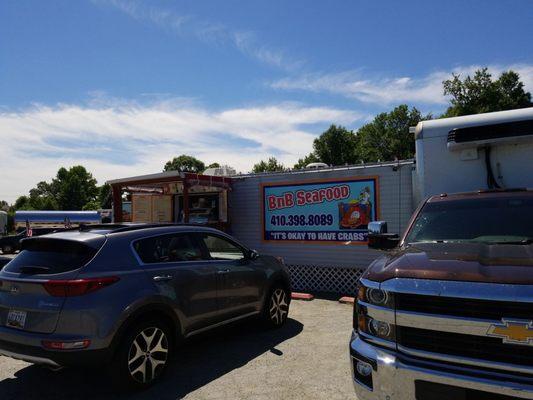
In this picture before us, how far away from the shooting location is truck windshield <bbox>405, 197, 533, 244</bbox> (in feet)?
13.5

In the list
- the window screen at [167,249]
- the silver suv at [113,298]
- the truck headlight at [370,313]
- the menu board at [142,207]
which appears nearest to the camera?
the truck headlight at [370,313]

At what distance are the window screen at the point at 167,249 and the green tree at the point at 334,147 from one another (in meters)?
47.4

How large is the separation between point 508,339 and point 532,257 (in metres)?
0.78

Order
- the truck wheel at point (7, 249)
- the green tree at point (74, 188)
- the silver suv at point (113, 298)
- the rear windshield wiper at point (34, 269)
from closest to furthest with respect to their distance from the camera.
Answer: the silver suv at point (113, 298)
the rear windshield wiper at point (34, 269)
the truck wheel at point (7, 249)
the green tree at point (74, 188)

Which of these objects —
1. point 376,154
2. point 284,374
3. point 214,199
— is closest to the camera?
point 284,374

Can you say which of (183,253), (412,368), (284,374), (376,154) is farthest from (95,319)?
(376,154)

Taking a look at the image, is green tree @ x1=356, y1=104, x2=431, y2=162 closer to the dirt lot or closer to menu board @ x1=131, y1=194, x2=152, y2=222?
menu board @ x1=131, y1=194, x2=152, y2=222

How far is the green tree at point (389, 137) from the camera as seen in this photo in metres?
49.4

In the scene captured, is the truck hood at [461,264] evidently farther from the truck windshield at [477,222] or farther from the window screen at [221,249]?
the window screen at [221,249]

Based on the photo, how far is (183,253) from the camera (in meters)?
5.29

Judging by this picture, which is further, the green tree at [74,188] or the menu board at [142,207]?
the green tree at [74,188]

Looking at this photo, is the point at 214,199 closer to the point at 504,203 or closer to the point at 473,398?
the point at 504,203

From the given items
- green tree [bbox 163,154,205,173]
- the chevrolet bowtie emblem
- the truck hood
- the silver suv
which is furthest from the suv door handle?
green tree [bbox 163,154,205,173]

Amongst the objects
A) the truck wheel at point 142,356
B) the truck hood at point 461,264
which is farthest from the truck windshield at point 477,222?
the truck wheel at point 142,356
